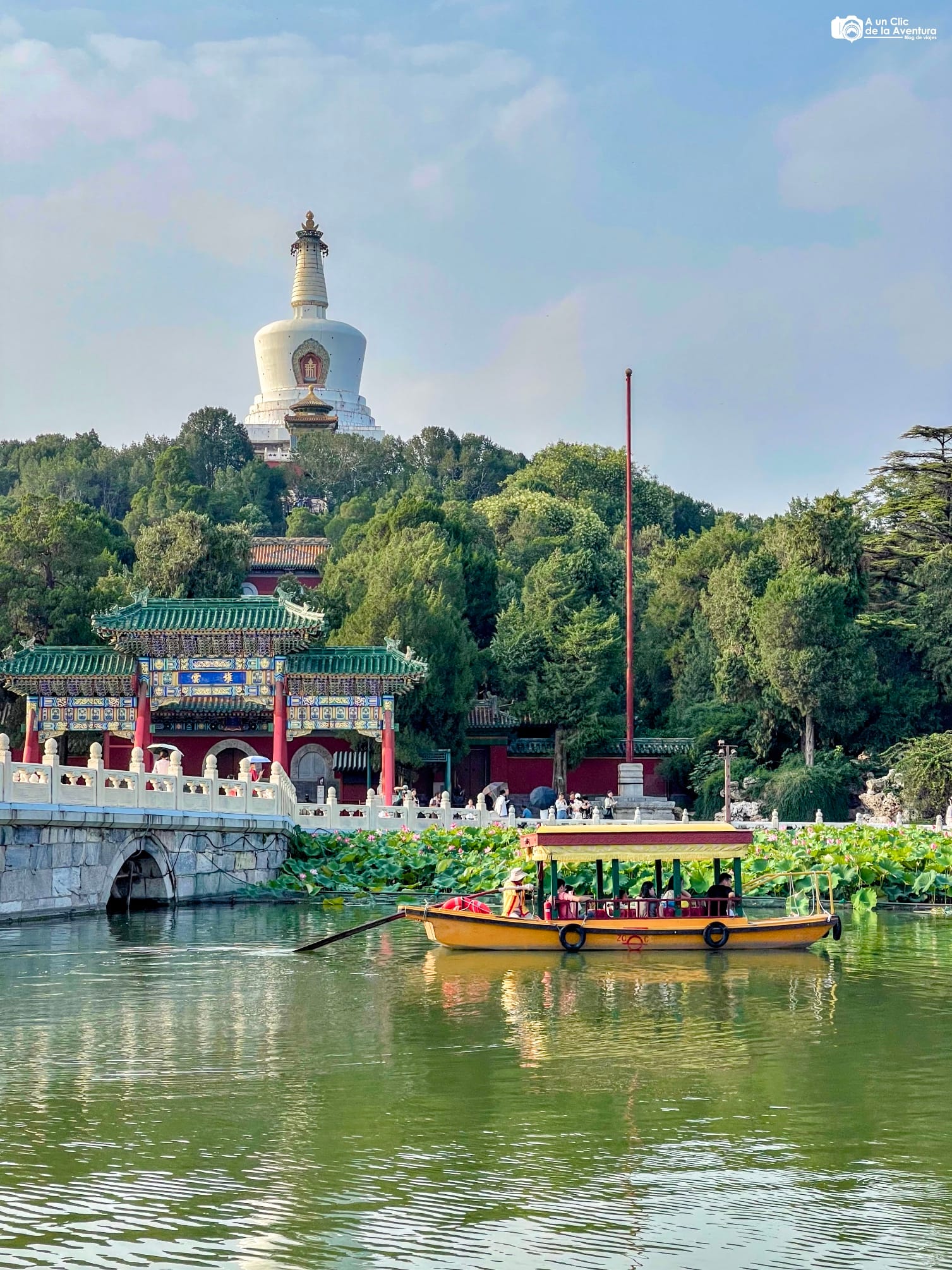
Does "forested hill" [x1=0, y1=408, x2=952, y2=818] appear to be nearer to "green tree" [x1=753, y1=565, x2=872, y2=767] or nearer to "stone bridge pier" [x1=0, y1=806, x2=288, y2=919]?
"green tree" [x1=753, y1=565, x2=872, y2=767]

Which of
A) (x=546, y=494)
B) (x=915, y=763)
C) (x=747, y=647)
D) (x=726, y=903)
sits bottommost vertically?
(x=726, y=903)

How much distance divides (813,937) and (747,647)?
80.0 ft

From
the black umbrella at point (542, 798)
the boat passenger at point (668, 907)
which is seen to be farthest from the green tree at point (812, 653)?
the boat passenger at point (668, 907)

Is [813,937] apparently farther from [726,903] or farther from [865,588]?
[865,588]

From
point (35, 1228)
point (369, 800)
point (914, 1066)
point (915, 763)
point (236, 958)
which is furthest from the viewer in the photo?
point (915, 763)

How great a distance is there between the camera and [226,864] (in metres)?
29.4

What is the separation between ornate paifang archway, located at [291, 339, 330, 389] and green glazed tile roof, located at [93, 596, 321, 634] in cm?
4501

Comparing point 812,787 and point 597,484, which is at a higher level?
point 597,484

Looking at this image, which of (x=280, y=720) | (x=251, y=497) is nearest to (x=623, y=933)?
(x=280, y=720)

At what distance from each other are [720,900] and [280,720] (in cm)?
1696

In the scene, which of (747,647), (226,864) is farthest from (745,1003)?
(747,647)

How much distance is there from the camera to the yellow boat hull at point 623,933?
843 inches

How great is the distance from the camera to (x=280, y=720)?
37.2m

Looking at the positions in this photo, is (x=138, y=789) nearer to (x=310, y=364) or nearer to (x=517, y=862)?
(x=517, y=862)
